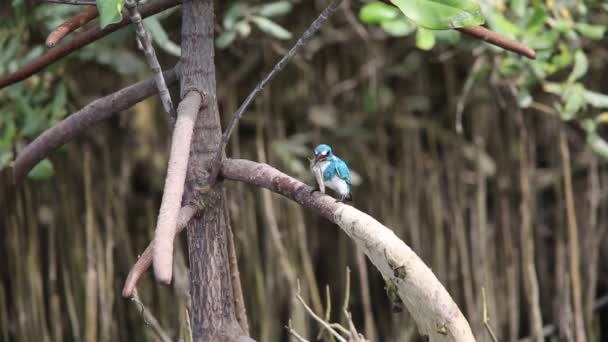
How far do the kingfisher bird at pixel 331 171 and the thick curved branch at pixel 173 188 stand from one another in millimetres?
167

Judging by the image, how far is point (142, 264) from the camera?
2.17ft

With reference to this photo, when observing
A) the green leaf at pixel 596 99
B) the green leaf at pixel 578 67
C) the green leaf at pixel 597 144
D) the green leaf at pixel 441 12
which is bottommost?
the green leaf at pixel 597 144

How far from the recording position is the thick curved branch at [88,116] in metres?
0.77

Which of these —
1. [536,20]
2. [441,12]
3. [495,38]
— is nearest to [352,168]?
[536,20]

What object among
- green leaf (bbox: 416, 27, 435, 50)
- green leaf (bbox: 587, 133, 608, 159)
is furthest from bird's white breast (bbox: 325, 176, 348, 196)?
green leaf (bbox: 587, 133, 608, 159)

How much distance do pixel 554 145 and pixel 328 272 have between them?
0.65m

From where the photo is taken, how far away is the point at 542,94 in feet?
6.24

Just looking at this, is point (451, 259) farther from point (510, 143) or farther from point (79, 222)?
point (79, 222)

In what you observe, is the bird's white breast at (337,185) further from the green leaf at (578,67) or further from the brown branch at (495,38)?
the green leaf at (578,67)

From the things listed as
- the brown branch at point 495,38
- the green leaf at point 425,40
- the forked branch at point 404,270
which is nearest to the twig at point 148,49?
the forked branch at point 404,270

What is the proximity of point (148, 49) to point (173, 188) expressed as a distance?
0.13 metres

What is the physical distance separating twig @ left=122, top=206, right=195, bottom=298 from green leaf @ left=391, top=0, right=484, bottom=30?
0.26 meters

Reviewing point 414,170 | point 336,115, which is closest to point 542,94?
point 414,170

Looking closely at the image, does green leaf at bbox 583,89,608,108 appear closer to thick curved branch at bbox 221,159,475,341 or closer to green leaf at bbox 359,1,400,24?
green leaf at bbox 359,1,400,24
